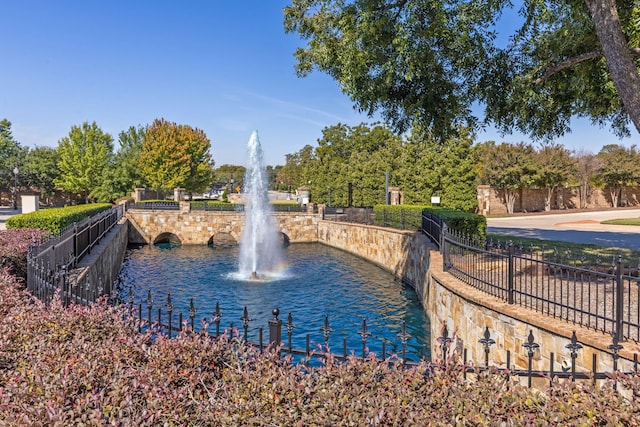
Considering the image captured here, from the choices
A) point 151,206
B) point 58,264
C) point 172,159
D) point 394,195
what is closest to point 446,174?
point 394,195

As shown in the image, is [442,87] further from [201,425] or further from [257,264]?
[257,264]

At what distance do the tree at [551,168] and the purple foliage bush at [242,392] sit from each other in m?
45.1

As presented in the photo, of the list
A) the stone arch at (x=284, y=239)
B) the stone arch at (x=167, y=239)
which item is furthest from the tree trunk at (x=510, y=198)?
the stone arch at (x=167, y=239)

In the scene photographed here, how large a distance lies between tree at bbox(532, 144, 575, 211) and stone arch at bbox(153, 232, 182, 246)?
33234 mm

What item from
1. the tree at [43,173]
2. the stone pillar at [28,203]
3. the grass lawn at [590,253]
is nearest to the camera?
the grass lawn at [590,253]

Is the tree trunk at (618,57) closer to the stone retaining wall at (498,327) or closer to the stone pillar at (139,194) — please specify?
the stone retaining wall at (498,327)

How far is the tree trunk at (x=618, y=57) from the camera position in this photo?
24.1ft

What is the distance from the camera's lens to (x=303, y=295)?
1619 centimetres

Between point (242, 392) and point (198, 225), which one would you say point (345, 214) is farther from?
point (242, 392)

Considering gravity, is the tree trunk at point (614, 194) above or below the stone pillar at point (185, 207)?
above

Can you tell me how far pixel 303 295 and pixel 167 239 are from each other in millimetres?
23094

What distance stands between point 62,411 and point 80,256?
1012 cm

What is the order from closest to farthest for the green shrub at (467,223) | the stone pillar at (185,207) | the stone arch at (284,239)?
the green shrub at (467,223) < the stone arch at (284,239) < the stone pillar at (185,207)

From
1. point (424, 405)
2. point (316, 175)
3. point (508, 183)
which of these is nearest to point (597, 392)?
point (424, 405)
